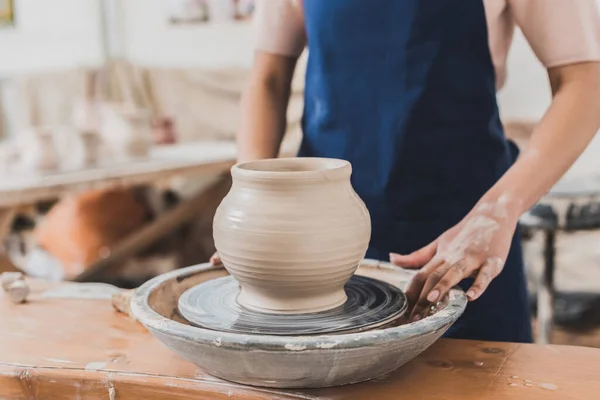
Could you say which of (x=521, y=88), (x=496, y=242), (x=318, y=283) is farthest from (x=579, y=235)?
(x=318, y=283)

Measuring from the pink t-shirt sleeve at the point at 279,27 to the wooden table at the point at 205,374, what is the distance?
736 millimetres

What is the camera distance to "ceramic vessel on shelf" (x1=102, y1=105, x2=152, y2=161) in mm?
3131

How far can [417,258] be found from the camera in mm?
981

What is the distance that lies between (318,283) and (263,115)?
70 cm

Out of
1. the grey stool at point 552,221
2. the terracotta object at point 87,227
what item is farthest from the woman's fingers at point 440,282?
the terracotta object at point 87,227

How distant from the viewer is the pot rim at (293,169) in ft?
2.65

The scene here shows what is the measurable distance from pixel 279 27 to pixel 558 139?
2.10 feet

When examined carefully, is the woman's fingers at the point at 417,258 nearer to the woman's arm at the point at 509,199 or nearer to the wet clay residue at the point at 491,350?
the woman's arm at the point at 509,199

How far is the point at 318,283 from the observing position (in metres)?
0.83

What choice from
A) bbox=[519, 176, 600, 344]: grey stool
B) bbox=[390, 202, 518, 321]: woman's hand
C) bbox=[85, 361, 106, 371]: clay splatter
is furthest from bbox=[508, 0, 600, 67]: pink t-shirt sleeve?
bbox=[519, 176, 600, 344]: grey stool

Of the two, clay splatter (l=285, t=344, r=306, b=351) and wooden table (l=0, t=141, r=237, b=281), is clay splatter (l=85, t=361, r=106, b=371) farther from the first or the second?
wooden table (l=0, t=141, r=237, b=281)

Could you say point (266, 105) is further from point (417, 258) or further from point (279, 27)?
point (417, 258)

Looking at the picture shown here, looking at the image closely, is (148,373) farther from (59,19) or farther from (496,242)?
(59,19)

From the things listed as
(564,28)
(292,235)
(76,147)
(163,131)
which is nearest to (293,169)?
(292,235)
